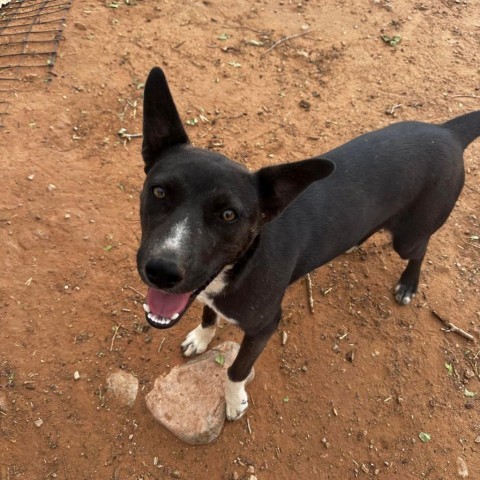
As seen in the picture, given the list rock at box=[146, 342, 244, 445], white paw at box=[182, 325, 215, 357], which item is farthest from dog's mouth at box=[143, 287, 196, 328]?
white paw at box=[182, 325, 215, 357]

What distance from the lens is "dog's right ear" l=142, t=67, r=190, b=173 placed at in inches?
113

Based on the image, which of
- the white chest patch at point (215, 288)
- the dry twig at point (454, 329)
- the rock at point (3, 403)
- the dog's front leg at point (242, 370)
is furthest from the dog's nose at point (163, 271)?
the dry twig at point (454, 329)

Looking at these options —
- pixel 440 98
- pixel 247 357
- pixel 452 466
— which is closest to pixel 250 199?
pixel 247 357

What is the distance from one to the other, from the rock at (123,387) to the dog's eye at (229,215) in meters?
2.02

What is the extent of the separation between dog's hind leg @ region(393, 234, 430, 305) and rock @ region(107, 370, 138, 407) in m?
2.74

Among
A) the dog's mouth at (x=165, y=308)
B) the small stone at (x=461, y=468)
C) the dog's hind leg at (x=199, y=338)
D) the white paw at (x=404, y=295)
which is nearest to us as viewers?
the dog's mouth at (x=165, y=308)

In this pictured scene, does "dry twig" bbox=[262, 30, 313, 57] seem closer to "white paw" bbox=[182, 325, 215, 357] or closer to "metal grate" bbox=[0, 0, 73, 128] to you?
"metal grate" bbox=[0, 0, 73, 128]

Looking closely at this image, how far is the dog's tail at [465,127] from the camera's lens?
4.03 m

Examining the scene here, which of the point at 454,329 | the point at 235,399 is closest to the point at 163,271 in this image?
the point at 235,399

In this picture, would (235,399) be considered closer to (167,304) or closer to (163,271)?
(167,304)

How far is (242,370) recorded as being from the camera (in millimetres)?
3586

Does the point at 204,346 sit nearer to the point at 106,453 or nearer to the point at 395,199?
the point at 106,453

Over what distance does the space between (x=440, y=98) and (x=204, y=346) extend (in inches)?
205

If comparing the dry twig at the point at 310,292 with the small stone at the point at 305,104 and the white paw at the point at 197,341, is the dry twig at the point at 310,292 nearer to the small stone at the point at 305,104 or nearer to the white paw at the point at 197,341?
the white paw at the point at 197,341
